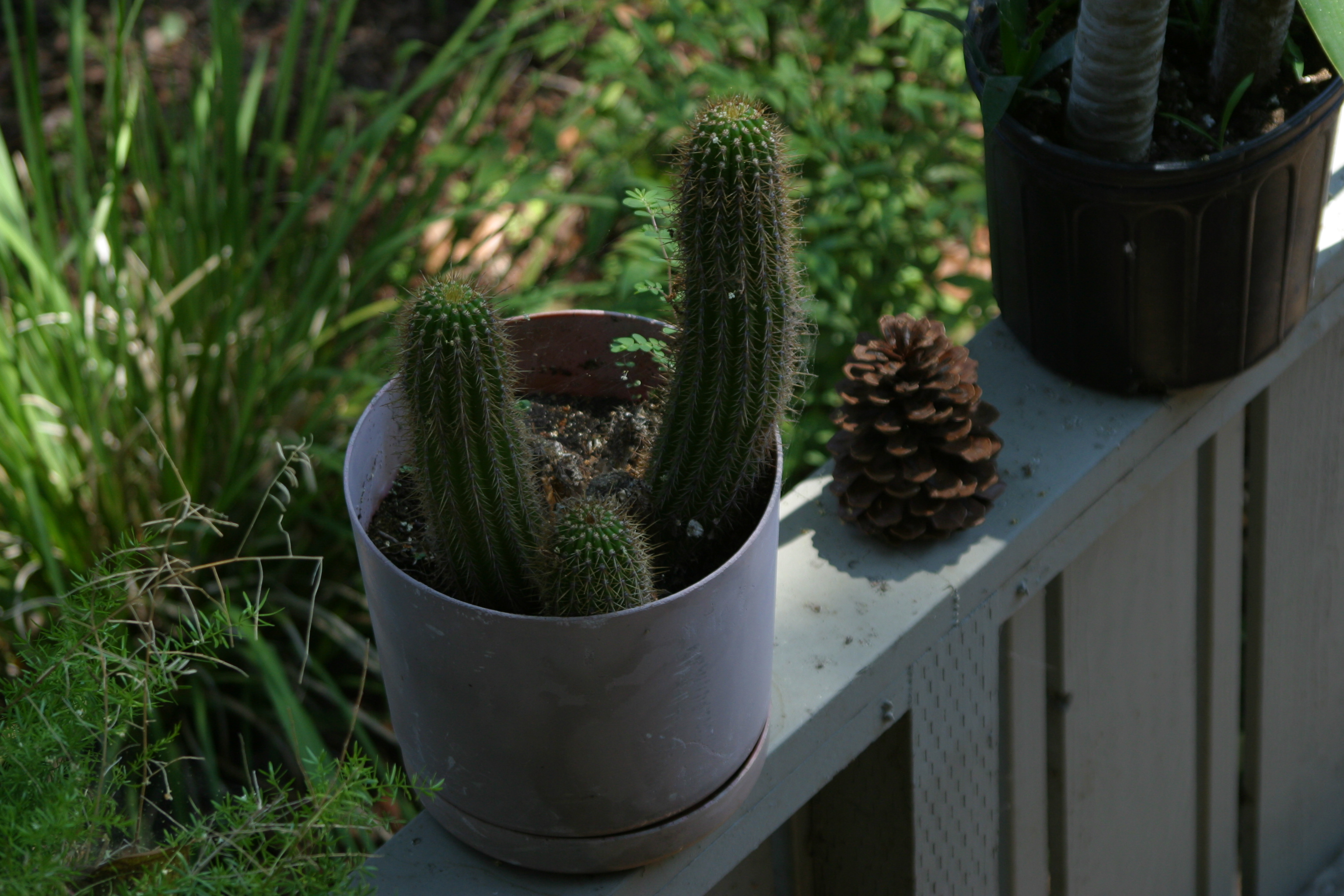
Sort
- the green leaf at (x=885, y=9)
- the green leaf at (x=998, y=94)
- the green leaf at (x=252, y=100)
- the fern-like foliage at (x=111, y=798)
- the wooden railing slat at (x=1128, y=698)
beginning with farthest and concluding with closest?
the green leaf at (x=252, y=100), the green leaf at (x=885, y=9), the wooden railing slat at (x=1128, y=698), the green leaf at (x=998, y=94), the fern-like foliage at (x=111, y=798)

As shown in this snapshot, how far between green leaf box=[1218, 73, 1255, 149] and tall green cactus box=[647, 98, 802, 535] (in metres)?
0.43

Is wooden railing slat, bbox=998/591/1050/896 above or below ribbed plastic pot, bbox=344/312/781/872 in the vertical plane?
below

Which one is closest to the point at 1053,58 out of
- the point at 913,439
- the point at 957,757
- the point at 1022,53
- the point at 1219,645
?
the point at 1022,53

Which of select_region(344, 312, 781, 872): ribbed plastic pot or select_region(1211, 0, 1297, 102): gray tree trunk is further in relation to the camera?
select_region(1211, 0, 1297, 102): gray tree trunk

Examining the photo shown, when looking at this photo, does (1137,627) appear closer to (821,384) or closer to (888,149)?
(821,384)

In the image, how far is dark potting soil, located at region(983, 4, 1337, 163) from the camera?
936 millimetres

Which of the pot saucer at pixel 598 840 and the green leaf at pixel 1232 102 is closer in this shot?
the pot saucer at pixel 598 840

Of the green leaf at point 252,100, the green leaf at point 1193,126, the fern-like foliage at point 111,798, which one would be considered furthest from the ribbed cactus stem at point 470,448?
the green leaf at point 252,100

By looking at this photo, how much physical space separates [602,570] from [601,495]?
0.13m

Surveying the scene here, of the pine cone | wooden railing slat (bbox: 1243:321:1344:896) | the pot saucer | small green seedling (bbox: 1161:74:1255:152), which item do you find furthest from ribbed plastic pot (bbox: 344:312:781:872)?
wooden railing slat (bbox: 1243:321:1344:896)

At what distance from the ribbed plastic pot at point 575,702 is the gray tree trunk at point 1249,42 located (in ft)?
1.65

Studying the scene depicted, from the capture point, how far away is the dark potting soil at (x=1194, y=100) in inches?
36.8

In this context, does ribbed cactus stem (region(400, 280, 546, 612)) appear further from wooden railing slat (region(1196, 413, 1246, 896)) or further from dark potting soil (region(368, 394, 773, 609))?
wooden railing slat (region(1196, 413, 1246, 896))

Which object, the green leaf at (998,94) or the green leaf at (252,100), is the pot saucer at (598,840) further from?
the green leaf at (252,100)
